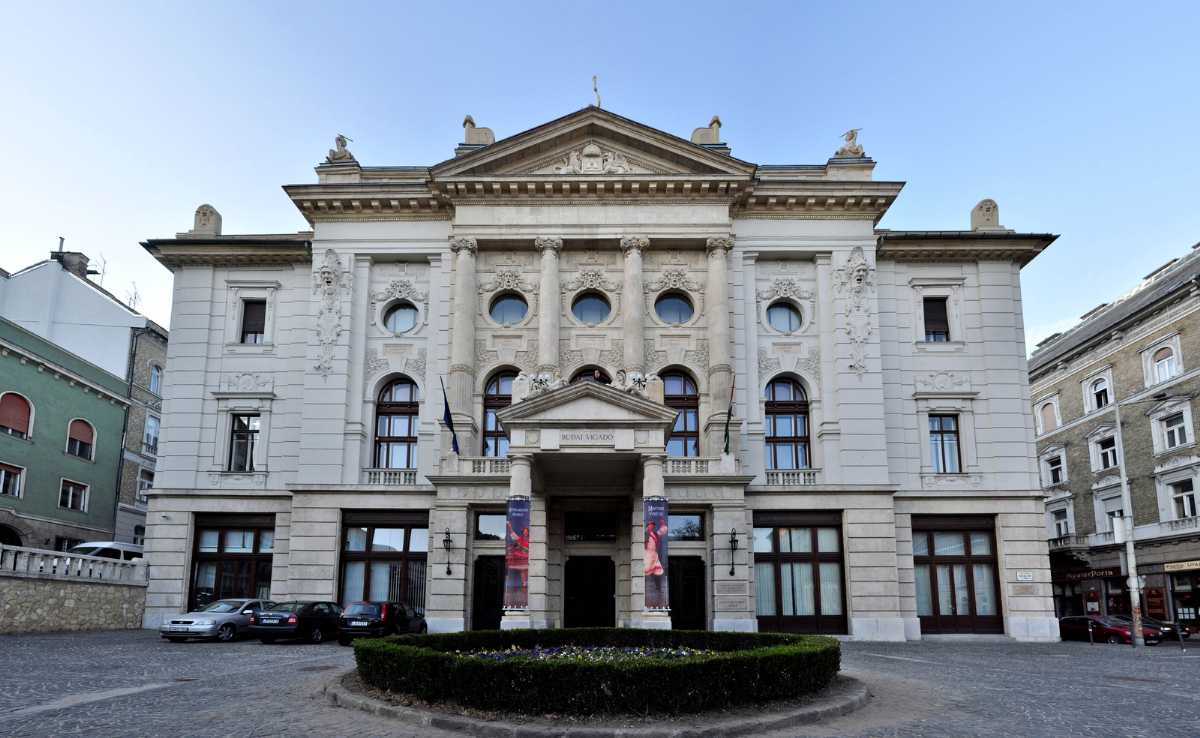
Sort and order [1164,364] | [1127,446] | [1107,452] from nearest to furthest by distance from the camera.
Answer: [1164,364] < [1127,446] < [1107,452]

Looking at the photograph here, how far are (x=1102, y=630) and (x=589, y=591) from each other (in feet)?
69.4

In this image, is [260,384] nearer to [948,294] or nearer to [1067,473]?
[948,294]

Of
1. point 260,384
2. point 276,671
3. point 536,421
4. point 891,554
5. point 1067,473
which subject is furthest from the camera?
point 1067,473

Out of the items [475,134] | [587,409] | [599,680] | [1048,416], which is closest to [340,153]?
[475,134]

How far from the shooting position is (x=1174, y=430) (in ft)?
135

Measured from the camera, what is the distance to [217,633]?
27.0 meters

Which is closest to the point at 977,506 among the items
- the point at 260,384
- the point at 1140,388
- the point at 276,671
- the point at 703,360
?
the point at 703,360

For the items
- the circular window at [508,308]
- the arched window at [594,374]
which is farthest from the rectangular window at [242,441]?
the arched window at [594,374]

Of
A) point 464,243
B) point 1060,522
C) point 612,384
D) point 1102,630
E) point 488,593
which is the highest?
point 464,243

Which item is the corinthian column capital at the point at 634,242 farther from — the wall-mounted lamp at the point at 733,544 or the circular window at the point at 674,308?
the wall-mounted lamp at the point at 733,544

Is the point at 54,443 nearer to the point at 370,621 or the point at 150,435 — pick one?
the point at 150,435

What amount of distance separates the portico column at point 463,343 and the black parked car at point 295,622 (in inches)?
275

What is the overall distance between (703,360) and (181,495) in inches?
788

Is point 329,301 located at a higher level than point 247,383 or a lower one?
higher
